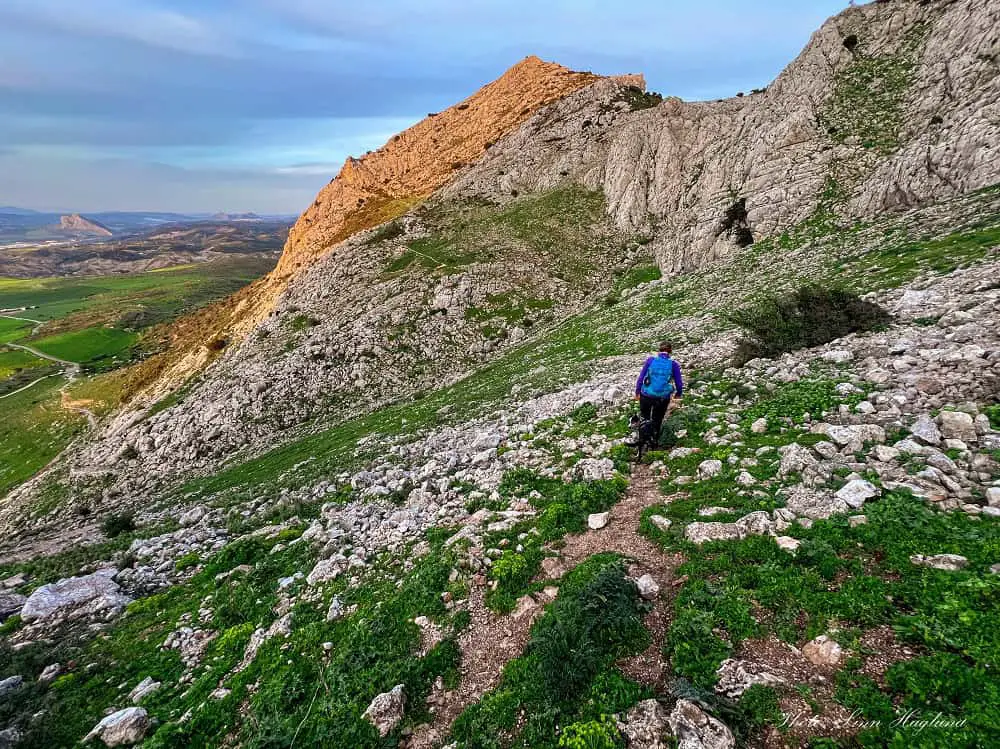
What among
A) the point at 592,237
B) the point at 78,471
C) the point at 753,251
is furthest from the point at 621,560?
the point at 78,471

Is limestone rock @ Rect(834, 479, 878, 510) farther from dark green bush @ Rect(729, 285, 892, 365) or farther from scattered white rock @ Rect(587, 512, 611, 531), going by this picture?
dark green bush @ Rect(729, 285, 892, 365)

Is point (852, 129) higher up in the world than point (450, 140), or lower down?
lower down

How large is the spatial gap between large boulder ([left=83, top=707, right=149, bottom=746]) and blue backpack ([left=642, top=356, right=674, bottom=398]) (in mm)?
12755

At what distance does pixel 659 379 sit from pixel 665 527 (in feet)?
15.3

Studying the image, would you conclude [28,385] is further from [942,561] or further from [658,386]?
[942,561]

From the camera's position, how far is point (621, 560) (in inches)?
312

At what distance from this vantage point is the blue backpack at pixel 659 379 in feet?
39.0

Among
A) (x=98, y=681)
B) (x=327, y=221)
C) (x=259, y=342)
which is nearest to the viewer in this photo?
(x=98, y=681)

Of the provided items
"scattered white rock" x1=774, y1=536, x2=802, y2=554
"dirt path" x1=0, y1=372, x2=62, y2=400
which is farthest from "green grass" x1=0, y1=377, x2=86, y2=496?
"scattered white rock" x1=774, y1=536, x2=802, y2=554

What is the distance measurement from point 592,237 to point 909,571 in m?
50.8

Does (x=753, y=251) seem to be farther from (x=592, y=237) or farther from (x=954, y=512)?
(x=954, y=512)

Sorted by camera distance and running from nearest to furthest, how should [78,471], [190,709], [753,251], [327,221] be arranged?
[190,709], [753,251], [78,471], [327,221]

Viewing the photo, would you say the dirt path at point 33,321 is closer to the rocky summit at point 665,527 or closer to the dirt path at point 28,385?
the dirt path at point 28,385

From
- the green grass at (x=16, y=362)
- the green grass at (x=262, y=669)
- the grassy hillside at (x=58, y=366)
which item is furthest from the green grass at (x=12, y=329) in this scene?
the green grass at (x=262, y=669)
